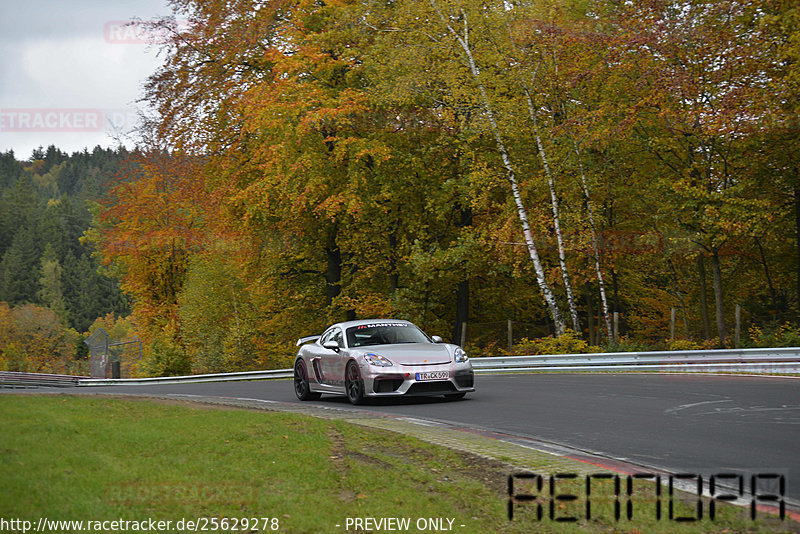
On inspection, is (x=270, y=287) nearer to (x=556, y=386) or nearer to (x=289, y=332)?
(x=289, y=332)

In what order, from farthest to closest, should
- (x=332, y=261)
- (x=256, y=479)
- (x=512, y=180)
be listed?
(x=332, y=261), (x=512, y=180), (x=256, y=479)

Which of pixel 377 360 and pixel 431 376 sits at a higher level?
pixel 377 360

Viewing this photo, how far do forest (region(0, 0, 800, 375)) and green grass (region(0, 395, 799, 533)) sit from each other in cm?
1742

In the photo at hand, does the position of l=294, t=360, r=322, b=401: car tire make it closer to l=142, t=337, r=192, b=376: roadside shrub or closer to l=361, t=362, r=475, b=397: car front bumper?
l=361, t=362, r=475, b=397: car front bumper

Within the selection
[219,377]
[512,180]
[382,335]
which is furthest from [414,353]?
[219,377]

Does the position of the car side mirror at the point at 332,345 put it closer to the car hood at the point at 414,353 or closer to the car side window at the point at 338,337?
the car side window at the point at 338,337

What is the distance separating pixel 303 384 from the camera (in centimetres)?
1686

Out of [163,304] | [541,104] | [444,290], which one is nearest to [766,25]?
[541,104]

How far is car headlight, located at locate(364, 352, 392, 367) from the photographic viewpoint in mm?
14305

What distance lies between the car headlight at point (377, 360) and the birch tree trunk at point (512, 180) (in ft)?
50.4

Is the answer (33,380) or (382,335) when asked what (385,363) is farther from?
(33,380)

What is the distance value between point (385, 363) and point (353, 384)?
0.99m

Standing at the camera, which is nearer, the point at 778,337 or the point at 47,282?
the point at 778,337

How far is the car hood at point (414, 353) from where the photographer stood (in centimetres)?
1430
